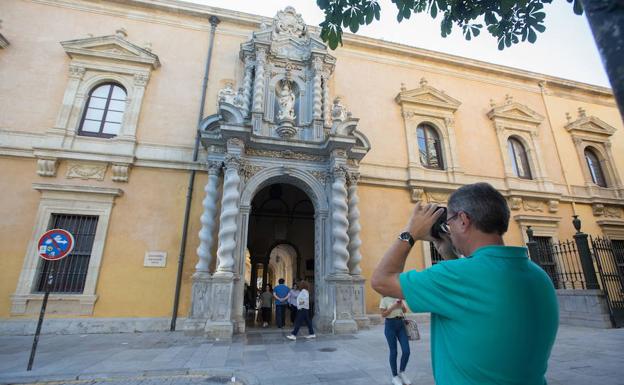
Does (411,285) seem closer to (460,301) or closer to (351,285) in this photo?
(460,301)

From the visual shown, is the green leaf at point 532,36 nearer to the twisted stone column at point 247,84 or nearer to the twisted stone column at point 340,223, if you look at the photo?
the twisted stone column at point 340,223

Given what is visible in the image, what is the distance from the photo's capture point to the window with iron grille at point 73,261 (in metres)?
9.31

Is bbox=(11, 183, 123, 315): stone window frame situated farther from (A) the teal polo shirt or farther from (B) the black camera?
(A) the teal polo shirt

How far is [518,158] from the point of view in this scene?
15.7 meters

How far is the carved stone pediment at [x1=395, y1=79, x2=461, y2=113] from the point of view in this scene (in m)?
14.5

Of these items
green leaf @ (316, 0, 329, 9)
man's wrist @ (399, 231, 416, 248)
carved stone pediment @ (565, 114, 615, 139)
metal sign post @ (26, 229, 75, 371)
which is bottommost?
man's wrist @ (399, 231, 416, 248)

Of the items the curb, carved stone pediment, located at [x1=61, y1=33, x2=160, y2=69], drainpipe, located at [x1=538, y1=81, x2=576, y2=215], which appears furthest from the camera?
drainpipe, located at [x1=538, y1=81, x2=576, y2=215]

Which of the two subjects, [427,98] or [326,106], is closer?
[326,106]

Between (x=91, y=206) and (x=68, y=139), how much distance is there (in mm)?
2589

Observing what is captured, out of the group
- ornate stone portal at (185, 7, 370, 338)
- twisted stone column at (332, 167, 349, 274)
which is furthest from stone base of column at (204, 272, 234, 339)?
twisted stone column at (332, 167, 349, 274)

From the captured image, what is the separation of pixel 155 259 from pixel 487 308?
34.7 ft

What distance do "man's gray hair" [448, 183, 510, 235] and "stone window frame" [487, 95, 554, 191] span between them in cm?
1534

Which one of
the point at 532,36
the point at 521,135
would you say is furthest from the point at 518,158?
the point at 532,36

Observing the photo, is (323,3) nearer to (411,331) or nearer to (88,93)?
(411,331)
